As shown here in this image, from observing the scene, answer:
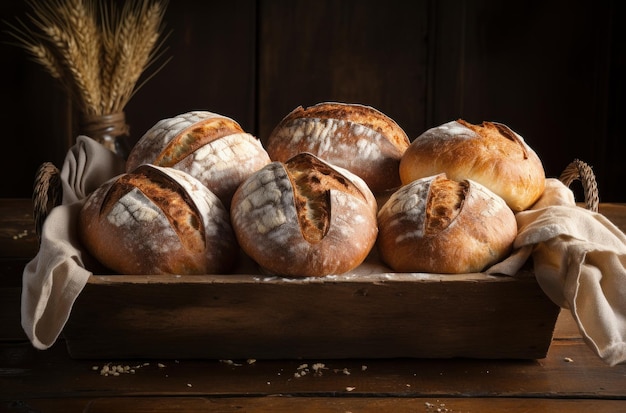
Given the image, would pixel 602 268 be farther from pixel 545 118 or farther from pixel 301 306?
pixel 545 118

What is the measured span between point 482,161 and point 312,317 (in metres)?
0.51

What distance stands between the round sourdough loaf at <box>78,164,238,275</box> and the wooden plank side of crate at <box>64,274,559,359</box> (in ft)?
0.27

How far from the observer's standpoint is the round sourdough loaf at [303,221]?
1.31 metres

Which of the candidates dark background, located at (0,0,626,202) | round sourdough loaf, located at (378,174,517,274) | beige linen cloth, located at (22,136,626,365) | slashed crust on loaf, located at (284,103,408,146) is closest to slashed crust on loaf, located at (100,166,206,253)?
beige linen cloth, located at (22,136,626,365)

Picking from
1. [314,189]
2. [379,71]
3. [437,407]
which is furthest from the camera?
[379,71]

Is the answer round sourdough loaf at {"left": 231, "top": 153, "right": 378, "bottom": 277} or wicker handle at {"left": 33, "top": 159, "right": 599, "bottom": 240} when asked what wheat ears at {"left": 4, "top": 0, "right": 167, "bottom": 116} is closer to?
wicker handle at {"left": 33, "top": 159, "right": 599, "bottom": 240}

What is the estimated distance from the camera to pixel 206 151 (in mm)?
1624

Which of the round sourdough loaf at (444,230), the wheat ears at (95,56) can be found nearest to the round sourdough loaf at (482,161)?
the round sourdough loaf at (444,230)

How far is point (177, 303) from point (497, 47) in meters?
2.48

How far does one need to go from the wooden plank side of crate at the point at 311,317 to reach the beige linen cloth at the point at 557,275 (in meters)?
0.04

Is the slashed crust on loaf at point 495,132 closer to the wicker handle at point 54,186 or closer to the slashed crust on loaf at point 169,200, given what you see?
the wicker handle at point 54,186

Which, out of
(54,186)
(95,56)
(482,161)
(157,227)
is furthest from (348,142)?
(95,56)

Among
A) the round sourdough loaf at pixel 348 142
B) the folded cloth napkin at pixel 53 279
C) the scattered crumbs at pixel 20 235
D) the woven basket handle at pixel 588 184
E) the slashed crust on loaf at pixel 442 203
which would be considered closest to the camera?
the folded cloth napkin at pixel 53 279

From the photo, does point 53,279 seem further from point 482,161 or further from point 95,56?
point 95,56
